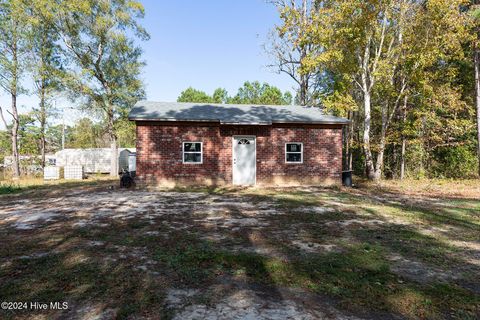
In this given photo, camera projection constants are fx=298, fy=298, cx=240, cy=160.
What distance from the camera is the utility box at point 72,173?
21797 mm

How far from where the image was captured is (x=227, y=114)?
51.5ft

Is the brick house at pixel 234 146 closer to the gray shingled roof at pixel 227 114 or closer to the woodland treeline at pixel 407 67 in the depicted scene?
the gray shingled roof at pixel 227 114

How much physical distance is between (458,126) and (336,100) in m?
7.38

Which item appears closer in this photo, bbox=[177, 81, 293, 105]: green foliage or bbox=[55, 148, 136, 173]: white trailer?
bbox=[55, 148, 136, 173]: white trailer

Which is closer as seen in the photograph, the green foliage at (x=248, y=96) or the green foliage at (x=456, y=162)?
the green foliage at (x=456, y=162)

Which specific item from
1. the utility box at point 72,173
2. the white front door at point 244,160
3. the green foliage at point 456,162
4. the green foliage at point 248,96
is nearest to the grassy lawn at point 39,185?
the utility box at point 72,173

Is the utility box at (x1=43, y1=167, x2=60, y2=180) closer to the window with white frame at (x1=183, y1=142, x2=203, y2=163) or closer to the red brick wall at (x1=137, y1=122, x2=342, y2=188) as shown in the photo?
the red brick wall at (x1=137, y1=122, x2=342, y2=188)

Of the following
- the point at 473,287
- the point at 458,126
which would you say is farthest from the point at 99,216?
the point at 458,126

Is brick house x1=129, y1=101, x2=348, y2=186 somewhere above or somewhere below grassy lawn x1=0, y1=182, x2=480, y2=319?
above

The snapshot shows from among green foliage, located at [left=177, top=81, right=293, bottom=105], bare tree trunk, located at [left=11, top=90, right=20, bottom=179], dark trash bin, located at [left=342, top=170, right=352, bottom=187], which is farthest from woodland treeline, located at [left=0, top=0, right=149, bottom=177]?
green foliage, located at [left=177, top=81, right=293, bottom=105]

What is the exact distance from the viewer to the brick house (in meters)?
14.4

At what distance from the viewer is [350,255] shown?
4.95 meters

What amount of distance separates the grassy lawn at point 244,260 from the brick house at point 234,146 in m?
5.65

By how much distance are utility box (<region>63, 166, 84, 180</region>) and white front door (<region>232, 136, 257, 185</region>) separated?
13.3 m
